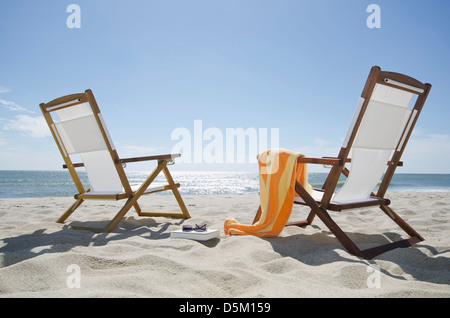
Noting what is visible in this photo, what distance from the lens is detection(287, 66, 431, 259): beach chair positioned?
222cm

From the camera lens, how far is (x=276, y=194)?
2.62 meters

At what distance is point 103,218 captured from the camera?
380cm

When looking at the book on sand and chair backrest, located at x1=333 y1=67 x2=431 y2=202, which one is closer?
chair backrest, located at x1=333 y1=67 x2=431 y2=202

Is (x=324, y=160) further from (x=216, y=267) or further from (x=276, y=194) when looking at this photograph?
(x=216, y=267)

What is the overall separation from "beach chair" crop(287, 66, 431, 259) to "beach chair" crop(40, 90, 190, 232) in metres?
Result: 1.74

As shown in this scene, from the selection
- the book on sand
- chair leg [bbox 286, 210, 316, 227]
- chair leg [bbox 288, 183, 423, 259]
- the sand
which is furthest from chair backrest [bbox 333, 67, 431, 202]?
the book on sand

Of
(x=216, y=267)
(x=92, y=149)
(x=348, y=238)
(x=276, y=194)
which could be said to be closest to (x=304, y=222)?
(x=276, y=194)

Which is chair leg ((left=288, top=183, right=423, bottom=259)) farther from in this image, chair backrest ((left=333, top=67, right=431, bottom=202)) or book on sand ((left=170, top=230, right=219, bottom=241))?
book on sand ((left=170, top=230, right=219, bottom=241))

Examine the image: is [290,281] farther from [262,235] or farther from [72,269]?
[72,269]

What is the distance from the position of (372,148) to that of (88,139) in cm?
279

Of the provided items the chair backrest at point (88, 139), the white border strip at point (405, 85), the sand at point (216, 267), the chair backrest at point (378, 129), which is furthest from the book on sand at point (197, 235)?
the white border strip at point (405, 85)

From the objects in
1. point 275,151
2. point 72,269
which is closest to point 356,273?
point 275,151
